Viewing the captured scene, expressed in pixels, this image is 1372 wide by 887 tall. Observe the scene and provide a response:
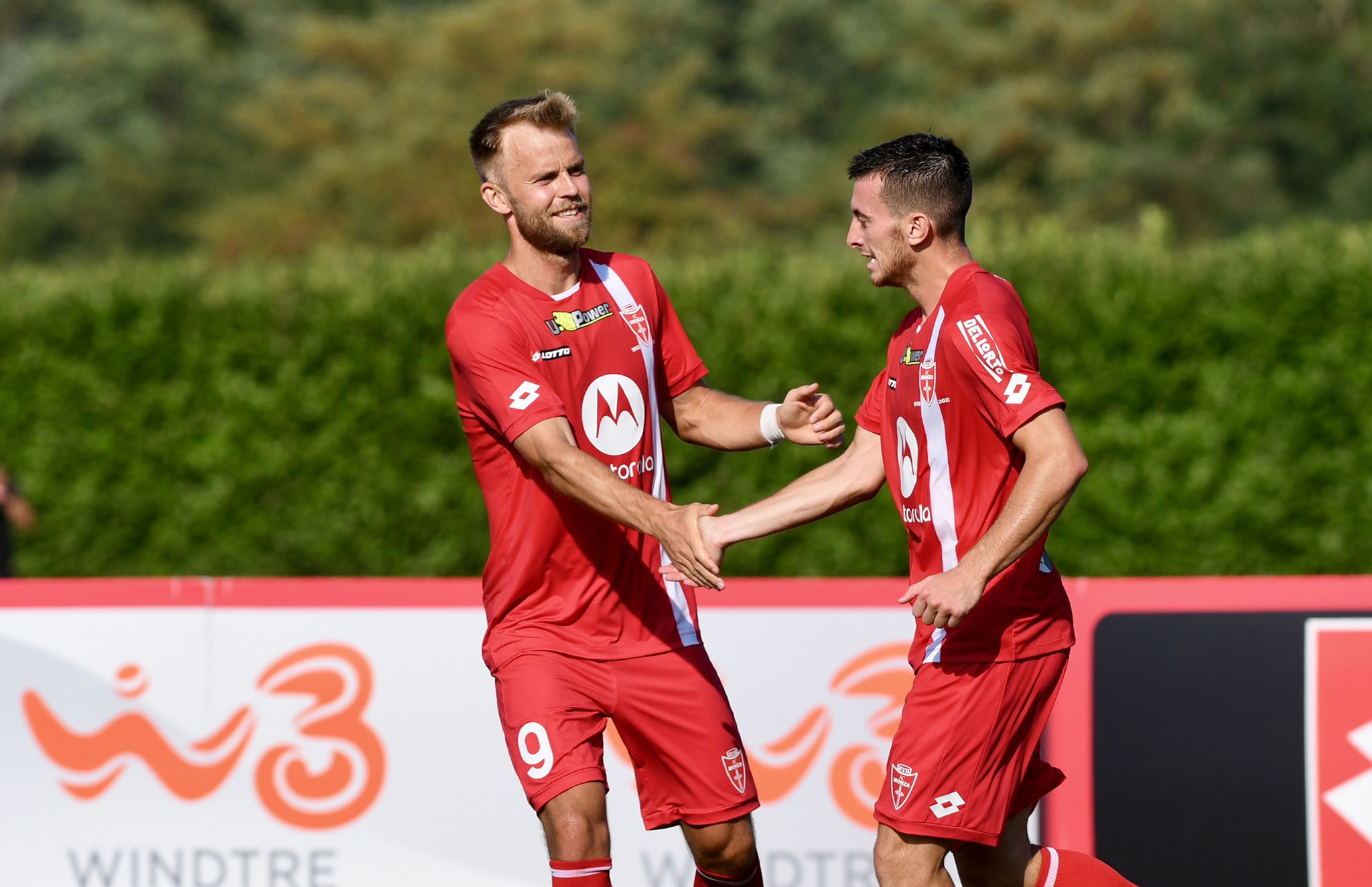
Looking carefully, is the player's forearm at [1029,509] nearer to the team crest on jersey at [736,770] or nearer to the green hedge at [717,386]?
the team crest on jersey at [736,770]

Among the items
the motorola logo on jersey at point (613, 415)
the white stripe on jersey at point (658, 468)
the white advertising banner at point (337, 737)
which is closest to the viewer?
the motorola logo on jersey at point (613, 415)

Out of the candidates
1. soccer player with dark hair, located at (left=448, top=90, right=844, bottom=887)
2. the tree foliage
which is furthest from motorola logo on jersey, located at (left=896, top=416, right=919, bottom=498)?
the tree foliage

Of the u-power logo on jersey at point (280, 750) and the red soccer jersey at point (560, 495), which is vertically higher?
the red soccer jersey at point (560, 495)

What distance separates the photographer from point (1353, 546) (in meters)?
10.5

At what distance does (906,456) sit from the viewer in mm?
4098

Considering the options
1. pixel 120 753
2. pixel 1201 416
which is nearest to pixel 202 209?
pixel 1201 416

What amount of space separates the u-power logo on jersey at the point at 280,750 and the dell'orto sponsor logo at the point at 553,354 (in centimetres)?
186

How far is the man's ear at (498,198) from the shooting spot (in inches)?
175

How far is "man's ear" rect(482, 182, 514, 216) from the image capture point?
4.43 meters

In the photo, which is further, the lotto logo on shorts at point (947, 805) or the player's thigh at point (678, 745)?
the player's thigh at point (678, 745)

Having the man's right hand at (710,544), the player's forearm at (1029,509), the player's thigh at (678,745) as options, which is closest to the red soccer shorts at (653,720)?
the player's thigh at (678,745)

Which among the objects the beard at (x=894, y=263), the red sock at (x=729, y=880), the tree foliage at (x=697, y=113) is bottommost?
the red sock at (x=729, y=880)

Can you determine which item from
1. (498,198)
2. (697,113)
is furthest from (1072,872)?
(697,113)

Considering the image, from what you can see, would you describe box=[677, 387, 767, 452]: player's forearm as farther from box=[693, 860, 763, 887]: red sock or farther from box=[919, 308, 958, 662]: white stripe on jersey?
box=[693, 860, 763, 887]: red sock
